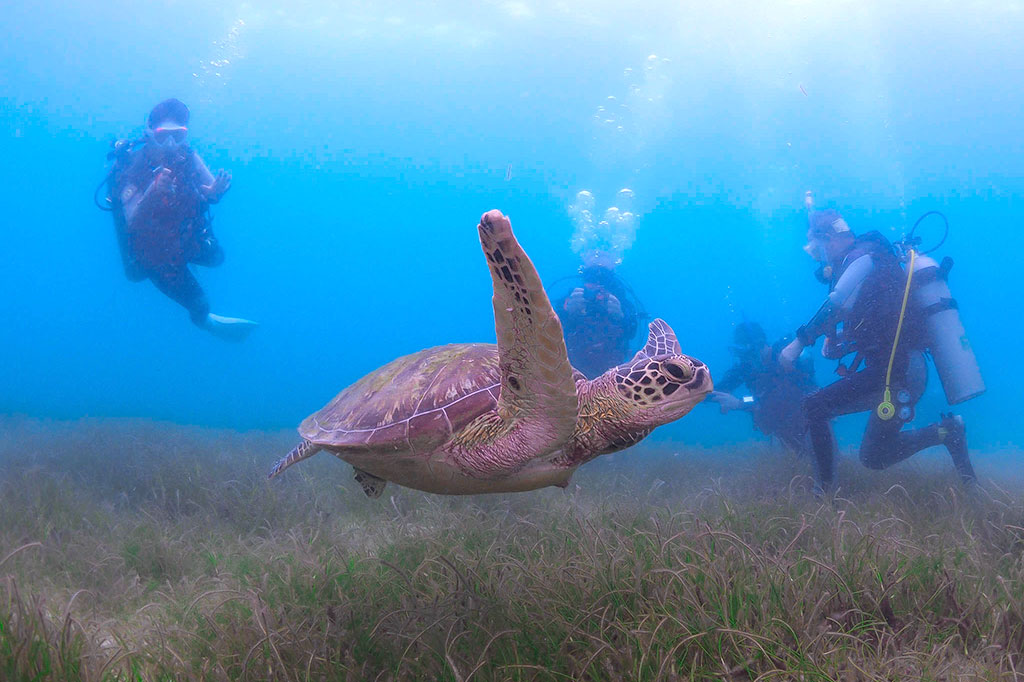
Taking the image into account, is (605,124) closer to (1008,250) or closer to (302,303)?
(1008,250)

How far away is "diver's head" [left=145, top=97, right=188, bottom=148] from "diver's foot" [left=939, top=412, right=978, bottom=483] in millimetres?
13438

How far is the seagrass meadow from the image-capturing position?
76.6 inches

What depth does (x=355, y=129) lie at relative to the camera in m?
61.4

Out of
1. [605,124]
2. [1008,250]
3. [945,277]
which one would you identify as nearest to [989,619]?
[945,277]

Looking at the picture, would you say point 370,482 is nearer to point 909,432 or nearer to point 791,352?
point 791,352

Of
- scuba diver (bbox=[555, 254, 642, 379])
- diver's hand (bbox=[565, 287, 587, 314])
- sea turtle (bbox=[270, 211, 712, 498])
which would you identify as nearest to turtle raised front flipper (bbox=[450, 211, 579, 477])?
sea turtle (bbox=[270, 211, 712, 498])

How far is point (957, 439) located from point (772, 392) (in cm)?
251

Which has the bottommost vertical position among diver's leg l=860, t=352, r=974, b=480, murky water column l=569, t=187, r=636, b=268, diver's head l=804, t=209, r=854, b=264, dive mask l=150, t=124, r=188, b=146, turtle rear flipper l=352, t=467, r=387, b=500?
turtle rear flipper l=352, t=467, r=387, b=500

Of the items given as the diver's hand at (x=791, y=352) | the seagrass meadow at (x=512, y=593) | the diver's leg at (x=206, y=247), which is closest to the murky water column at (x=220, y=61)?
the diver's leg at (x=206, y=247)

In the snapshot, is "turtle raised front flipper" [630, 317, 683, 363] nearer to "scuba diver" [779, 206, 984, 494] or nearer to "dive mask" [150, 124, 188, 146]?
"scuba diver" [779, 206, 984, 494]

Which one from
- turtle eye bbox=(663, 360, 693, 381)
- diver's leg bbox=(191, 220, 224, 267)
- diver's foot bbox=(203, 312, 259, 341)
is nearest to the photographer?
turtle eye bbox=(663, 360, 693, 381)

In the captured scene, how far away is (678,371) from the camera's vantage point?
2555 millimetres

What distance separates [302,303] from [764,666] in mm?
100529

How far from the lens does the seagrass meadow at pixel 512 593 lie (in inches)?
76.6
